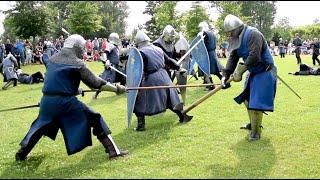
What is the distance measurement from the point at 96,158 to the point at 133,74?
5.28 ft

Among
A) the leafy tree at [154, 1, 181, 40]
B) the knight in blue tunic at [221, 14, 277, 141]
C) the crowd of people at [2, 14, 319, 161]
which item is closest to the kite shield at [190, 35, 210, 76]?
the crowd of people at [2, 14, 319, 161]

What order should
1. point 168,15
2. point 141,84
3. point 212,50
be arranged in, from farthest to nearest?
point 168,15 < point 212,50 < point 141,84

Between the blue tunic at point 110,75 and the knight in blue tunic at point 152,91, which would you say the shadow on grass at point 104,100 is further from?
the knight in blue tunic at point 152,91

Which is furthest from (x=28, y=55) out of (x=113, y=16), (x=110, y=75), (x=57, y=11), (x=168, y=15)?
(x=113, y=16)

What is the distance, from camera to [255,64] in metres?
6.22

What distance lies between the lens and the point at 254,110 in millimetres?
6371

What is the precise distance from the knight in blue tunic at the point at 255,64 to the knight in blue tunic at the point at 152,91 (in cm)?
135

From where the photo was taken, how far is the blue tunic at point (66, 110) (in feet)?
18.1

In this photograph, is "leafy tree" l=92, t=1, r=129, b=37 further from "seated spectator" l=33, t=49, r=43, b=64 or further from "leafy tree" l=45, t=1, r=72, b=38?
"seated spectator" l=33, t=49, r=43, b=64

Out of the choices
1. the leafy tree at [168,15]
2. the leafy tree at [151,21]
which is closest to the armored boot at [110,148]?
the leafy tree at [168,15]

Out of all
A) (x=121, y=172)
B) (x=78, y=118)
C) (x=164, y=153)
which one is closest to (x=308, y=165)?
(x=164, y=153)

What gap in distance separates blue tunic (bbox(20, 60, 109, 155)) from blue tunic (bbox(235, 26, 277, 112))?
218 cm

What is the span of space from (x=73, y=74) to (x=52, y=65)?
0.95 ft

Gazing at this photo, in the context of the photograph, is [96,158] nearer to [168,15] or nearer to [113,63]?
[113,63]
